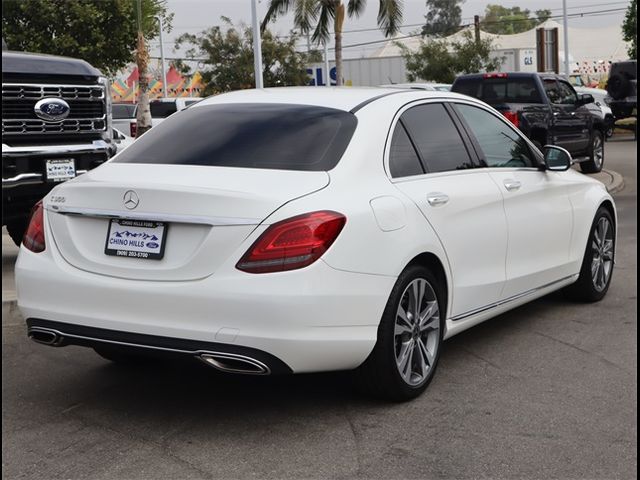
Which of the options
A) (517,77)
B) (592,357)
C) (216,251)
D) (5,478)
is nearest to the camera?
(5,478)

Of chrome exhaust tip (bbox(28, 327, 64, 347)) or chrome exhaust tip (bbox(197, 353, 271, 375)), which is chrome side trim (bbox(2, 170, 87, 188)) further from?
chrome exhaust tip (bbox(197, 353, 271, 375))

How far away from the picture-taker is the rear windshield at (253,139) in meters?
5.25

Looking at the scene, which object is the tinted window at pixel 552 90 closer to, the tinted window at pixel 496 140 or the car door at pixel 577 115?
the car door at pixel 577 115

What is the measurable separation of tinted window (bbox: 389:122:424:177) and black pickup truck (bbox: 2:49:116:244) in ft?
14.8

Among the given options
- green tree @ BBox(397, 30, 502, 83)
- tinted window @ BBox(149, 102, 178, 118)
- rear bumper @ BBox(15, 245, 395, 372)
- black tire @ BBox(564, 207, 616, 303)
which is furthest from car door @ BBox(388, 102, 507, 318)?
green tree @ BBox(397, 30, 502, 83)

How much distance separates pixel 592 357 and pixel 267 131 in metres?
2.40

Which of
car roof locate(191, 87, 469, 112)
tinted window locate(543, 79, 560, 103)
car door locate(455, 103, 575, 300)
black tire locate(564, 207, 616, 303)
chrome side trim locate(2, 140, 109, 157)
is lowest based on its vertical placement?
black tire locate(564, 207, 616, 303)

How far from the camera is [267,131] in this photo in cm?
548

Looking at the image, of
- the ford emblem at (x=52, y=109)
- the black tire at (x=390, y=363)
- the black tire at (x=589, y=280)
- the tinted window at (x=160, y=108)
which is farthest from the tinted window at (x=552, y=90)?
the black tire at (x=390, y=363)

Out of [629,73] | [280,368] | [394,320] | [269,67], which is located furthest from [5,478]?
[269,67]

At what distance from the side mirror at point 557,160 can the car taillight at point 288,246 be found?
9.32ft

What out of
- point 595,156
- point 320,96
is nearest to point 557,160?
point 320,96

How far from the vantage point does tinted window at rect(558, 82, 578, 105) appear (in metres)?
18.9

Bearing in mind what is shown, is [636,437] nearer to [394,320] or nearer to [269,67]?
[394,320]
